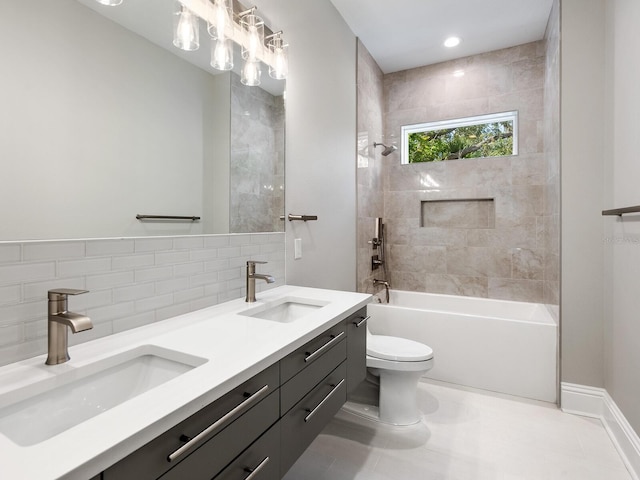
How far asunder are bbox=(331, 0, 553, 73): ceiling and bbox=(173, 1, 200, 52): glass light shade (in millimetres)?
1511

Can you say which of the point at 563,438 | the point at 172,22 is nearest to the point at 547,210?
the point at 563,438

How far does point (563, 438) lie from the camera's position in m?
1.94

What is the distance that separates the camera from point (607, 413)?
6.69 feet

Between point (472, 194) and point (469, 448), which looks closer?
point (469, 448)

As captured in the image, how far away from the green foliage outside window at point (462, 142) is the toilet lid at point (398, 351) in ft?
6.71

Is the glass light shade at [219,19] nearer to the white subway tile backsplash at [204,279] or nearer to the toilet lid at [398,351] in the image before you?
the white subway tile backsplash at [204,279]

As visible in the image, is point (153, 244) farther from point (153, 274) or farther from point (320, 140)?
point (320, 140)

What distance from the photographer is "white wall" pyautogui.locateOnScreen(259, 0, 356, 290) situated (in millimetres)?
2033

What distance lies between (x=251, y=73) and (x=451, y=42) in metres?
2.17

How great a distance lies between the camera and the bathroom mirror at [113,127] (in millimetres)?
900

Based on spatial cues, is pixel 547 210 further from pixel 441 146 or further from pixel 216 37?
pixel 216 37

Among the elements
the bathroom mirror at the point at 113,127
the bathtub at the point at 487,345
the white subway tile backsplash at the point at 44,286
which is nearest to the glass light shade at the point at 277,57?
the bathroom mirror at the point at 113,127

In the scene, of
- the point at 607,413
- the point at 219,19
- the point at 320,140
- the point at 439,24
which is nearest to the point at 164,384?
the point at 219,19

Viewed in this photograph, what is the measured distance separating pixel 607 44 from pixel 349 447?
2790 mm
